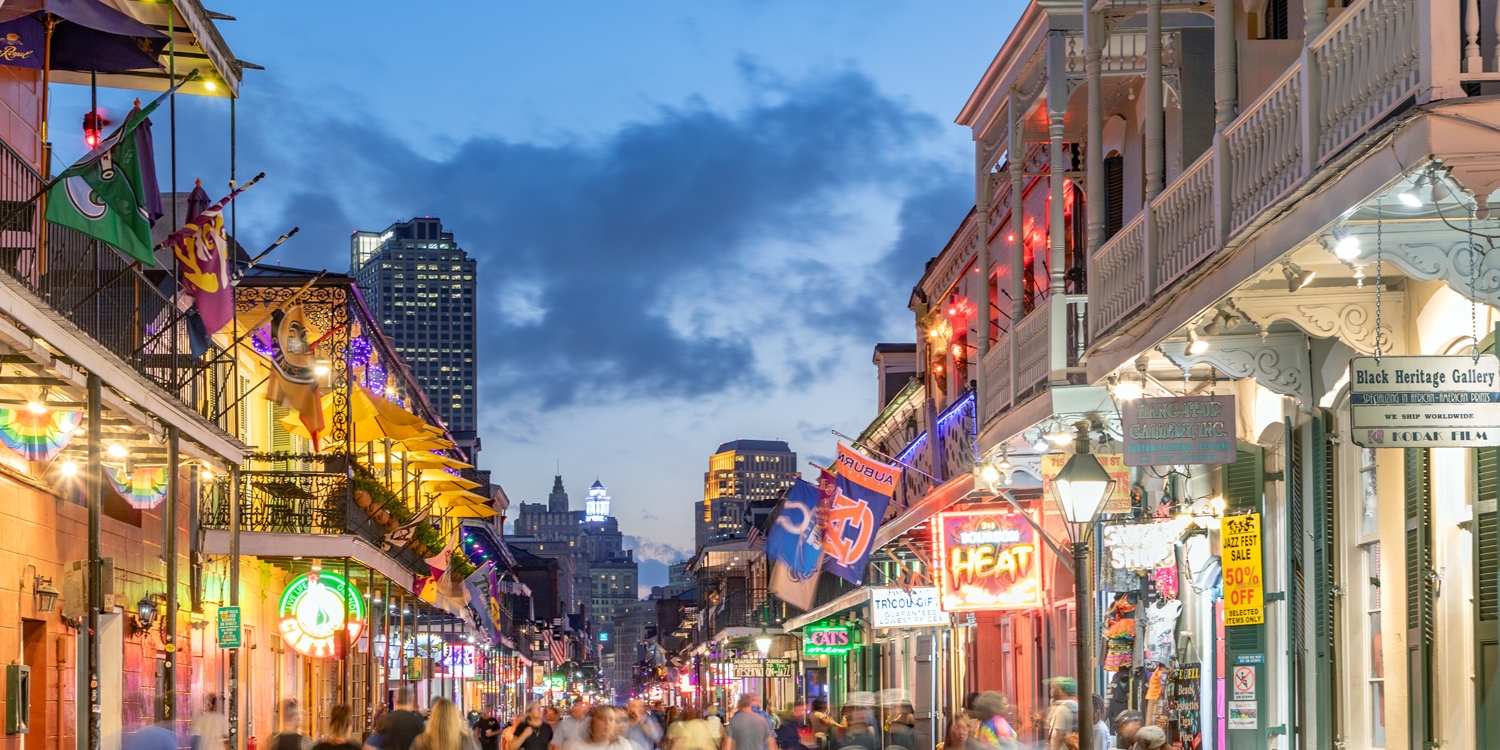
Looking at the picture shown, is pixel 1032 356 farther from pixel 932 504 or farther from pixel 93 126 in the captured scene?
pixel 932 504

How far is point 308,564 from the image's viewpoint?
95.0ft

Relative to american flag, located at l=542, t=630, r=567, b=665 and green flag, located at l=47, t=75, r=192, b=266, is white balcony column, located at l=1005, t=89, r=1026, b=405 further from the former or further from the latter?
american flag, located at l=542, t=630, r=567, b=665

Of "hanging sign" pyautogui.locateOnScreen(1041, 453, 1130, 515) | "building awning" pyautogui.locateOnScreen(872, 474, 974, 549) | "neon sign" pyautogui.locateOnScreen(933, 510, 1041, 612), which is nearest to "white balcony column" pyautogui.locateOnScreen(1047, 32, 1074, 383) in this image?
"hanging sign" pyautogui.locateOnScreen(1041, 453, 1130, 515)

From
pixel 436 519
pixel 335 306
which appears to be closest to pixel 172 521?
pixel 335 306

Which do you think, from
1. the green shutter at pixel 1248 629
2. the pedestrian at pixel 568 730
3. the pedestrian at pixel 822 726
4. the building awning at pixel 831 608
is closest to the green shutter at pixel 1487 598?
the green shutter at pixel 1248 629

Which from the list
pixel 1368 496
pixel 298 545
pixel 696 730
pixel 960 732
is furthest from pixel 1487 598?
pixel 298 545

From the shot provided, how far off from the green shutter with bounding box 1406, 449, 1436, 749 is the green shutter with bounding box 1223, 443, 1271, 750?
3611 millimetres

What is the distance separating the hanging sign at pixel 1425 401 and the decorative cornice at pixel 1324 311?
2476mm

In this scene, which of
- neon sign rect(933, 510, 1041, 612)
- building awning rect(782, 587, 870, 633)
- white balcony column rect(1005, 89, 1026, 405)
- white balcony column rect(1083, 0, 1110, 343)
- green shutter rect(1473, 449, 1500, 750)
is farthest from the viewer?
building awning rect(782, 587, 870, 633)

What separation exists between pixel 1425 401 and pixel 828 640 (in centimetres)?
4239

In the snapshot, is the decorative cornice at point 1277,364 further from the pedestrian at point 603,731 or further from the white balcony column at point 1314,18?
the pedestrian at point 603,731

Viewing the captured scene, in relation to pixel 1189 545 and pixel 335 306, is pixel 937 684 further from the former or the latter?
pixel 1189 545

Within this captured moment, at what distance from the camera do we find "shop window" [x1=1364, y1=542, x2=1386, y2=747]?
1255cm

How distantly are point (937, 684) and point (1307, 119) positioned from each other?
97.0 ft
